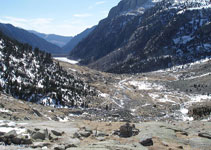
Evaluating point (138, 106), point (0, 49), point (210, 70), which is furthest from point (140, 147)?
point (210, 70)

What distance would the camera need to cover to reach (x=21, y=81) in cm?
7925

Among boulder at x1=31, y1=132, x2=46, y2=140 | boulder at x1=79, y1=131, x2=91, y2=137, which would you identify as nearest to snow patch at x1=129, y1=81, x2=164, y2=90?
boulder at x1=79, y1=131, x2=91, y2=137

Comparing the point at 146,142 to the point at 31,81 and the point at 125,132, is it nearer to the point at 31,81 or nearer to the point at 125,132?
the point at 125,132

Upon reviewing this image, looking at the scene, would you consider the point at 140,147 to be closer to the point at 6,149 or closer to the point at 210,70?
the point at 6,149

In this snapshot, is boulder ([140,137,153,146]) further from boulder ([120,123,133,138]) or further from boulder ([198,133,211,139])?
boulder ([198,133,211,139])

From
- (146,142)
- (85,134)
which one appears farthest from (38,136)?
(146,142)

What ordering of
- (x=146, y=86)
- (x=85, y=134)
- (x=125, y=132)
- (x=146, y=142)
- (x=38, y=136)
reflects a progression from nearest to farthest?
(x=38, y=136)
(x=146, y=142)
(x=85, y=134)
(x=125, y=132)
(x=146, y=86)

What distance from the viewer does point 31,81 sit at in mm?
84500

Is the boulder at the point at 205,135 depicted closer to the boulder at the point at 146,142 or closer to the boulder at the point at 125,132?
the boulder at the point at 146,142

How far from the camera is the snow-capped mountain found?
2876 inches

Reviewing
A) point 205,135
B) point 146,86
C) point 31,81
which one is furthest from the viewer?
point 146,86

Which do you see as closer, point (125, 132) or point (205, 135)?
point (125, 132)

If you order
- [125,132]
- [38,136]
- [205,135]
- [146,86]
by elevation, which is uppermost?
[38,136]

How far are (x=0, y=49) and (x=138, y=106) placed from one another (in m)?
58.8
